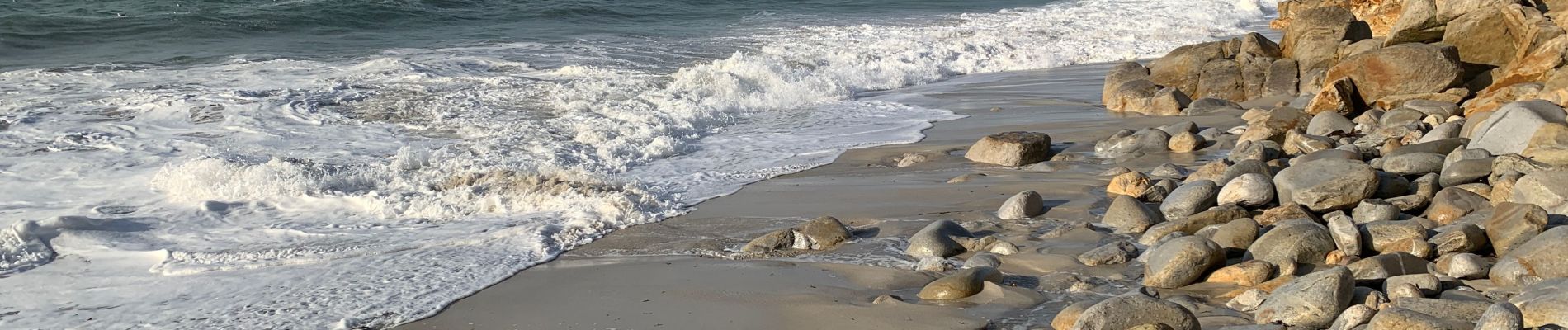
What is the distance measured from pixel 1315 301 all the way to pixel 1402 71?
207 inches

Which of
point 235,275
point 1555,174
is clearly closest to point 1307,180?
point 1555,174

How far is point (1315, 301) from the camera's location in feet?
11.7

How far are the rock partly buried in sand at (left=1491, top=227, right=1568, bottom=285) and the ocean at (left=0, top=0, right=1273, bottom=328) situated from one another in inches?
145

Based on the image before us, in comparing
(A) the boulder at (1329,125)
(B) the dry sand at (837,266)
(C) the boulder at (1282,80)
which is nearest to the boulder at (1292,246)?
(B) the dry sand at (837,266)

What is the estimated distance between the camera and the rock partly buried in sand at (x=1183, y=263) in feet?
14.0

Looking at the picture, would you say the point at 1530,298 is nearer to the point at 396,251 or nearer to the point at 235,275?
the point at 396,251

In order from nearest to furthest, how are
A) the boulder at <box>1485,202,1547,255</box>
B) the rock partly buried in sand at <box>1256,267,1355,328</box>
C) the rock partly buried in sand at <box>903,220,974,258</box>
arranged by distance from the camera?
the rock partly buried in sand at <box>1256,267,1355,328</box>
the boulder at <box>1485,202,1547,255</box>
the rock partly buried in sand at <box>903,220,974,258</box>

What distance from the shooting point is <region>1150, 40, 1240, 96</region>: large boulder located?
32.7 ft

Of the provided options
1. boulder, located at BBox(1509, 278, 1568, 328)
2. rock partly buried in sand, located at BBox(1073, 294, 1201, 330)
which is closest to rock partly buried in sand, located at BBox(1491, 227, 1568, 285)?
boulder, located at BBox(1509, 278, 1568, 328)

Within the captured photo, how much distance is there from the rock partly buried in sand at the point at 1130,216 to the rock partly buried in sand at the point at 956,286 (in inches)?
43.8

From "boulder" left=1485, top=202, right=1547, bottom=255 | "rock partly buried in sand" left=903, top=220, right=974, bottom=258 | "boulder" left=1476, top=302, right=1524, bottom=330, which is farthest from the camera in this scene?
"rock partly buried in sand" left=903, top=220, right=974, bottom=258

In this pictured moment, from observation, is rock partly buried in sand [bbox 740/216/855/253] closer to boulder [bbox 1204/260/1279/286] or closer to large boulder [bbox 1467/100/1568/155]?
boulder [bbox 1204/260/1279/286]

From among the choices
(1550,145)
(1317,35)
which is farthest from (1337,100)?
(1550,145)

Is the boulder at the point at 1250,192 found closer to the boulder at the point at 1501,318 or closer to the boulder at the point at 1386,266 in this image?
the boulder at the point at 1386,266
